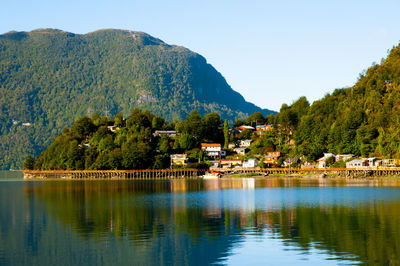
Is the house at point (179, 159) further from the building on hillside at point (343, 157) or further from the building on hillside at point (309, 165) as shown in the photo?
the building on hillside at point (343, 157)

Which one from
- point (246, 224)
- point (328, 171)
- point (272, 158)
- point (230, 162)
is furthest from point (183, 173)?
point (246, 224)

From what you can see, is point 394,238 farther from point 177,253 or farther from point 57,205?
point 57,205

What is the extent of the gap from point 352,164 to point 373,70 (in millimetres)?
59919

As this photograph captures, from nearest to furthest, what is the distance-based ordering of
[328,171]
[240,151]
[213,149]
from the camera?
[328,171], [213,149], [240,151]

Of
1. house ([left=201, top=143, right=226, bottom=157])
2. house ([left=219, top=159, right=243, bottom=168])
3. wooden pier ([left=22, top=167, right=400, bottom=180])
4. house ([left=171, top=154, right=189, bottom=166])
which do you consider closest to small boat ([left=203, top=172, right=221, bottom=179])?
wooden pier ([left=22, top=167, right=400, bottom=180])

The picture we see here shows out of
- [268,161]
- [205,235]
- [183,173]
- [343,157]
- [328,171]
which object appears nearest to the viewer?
[205,235]

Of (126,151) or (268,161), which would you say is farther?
(268,161)

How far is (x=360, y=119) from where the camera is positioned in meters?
166

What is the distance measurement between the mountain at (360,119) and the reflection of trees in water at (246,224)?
3805 inches

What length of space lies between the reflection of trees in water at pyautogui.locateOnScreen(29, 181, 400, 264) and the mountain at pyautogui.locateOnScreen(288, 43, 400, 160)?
3805 inches

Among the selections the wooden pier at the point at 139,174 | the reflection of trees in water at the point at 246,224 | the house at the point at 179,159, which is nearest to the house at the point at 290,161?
the wooden pier at the point at 139,174

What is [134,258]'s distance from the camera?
31812 millimetres

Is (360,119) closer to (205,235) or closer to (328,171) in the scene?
(328,171)

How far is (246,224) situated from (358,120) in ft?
426
